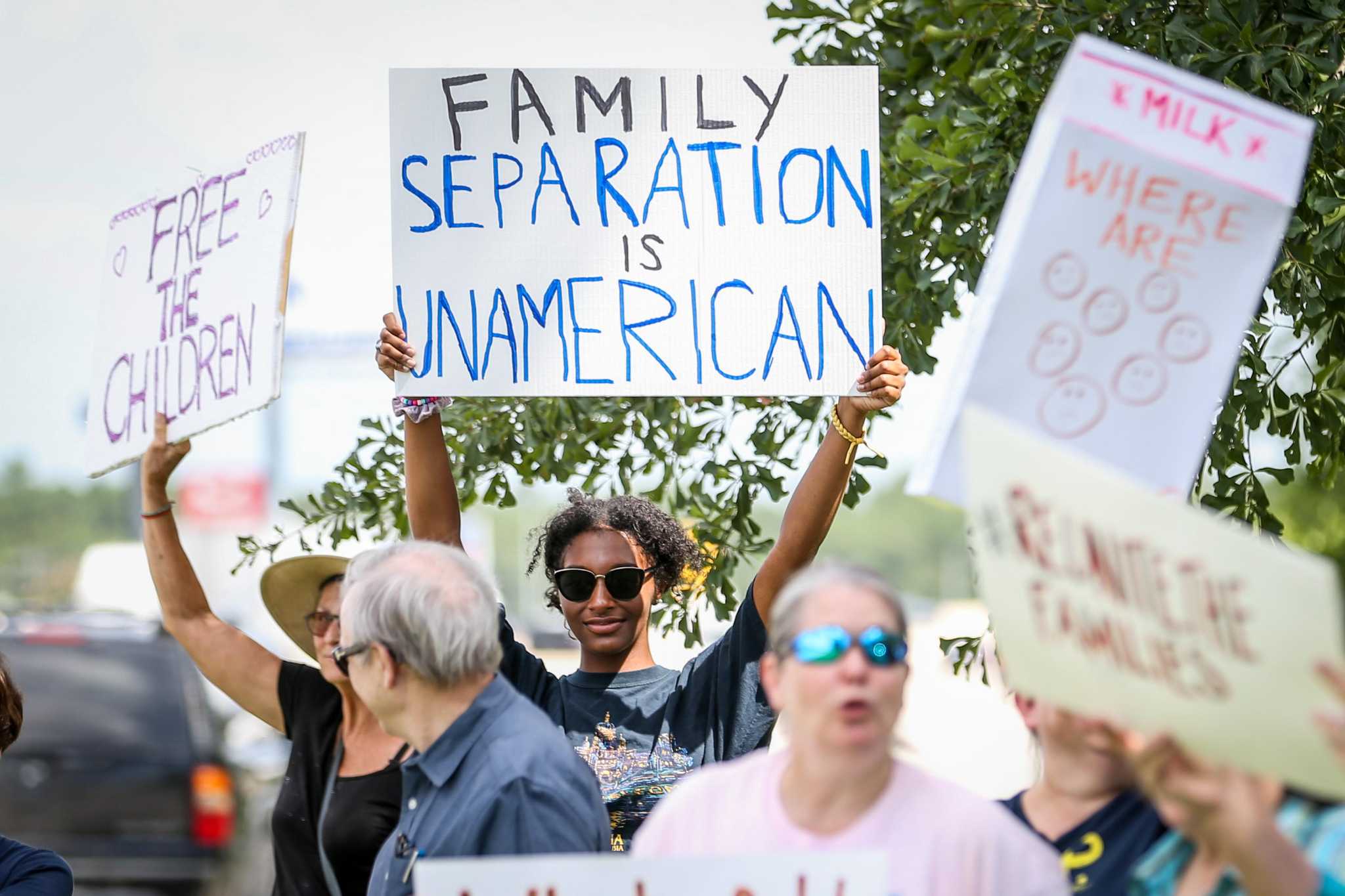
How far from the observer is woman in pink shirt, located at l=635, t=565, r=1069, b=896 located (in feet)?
6.44

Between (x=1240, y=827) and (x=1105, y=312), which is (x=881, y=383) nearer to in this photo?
(x=1105, y=312)

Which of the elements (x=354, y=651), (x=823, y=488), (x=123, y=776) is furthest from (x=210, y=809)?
(x=354, y=651)

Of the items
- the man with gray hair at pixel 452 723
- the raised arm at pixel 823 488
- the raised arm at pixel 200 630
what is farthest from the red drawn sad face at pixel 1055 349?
the raised arm at pixel 200 630

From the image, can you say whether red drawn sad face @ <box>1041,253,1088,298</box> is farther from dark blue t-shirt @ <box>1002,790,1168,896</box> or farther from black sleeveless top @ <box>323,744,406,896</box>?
black sleeveless top @ <box>323,744,406,896</box>

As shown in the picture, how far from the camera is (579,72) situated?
3.46 metres

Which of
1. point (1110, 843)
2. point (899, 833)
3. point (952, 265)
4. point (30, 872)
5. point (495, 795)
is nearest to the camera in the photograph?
point (899, 833)

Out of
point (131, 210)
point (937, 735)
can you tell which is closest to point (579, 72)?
point (131, 210)

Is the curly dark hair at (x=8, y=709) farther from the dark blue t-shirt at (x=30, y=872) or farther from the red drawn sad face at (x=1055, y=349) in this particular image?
the red drawn sad face at (x=1055, y=349)

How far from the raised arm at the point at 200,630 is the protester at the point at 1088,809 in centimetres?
167

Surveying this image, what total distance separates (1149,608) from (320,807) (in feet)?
5.99

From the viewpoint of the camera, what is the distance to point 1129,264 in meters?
2.24

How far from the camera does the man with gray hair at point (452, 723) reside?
2.37 m

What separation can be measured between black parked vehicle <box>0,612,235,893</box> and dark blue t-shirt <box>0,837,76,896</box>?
4426 mm

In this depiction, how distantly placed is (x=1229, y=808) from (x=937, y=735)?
45.5 ft
